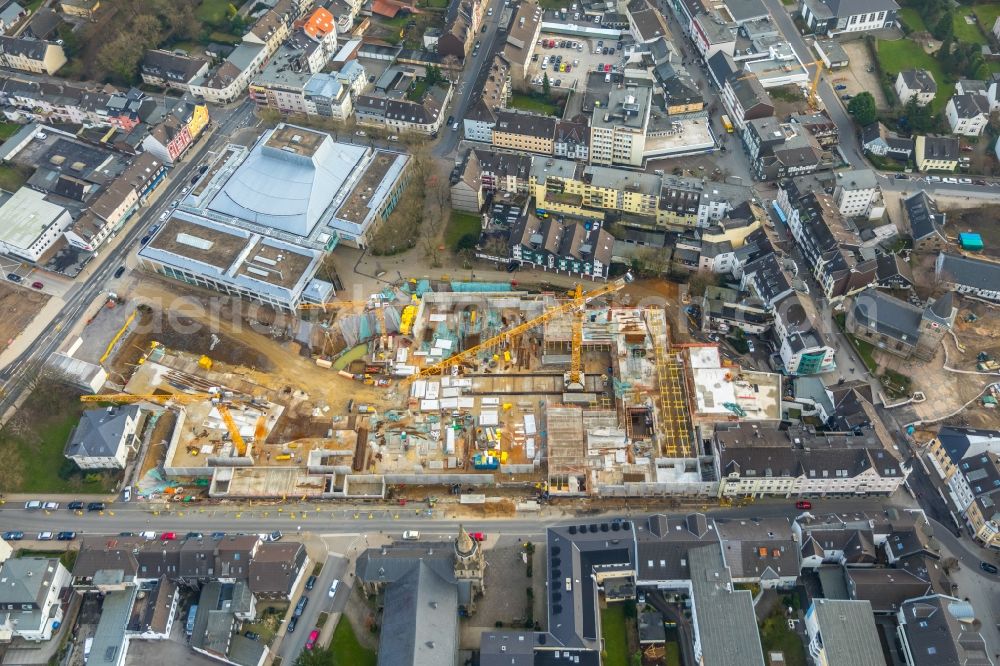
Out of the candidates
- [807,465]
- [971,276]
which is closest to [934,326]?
[971,276]

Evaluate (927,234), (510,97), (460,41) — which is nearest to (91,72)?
(460,41)

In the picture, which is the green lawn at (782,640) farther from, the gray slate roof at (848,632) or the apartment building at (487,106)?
the apartment building at (487,106)

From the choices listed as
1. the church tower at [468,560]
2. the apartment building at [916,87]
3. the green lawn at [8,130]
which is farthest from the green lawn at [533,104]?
the green lawn at [8,130]

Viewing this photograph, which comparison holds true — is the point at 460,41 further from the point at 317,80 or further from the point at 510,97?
the point at 317,80

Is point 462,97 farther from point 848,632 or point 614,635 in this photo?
point 848,632

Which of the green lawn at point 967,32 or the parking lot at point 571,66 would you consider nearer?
the parking lot at point 571,66

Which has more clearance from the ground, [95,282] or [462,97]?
[462,97]
